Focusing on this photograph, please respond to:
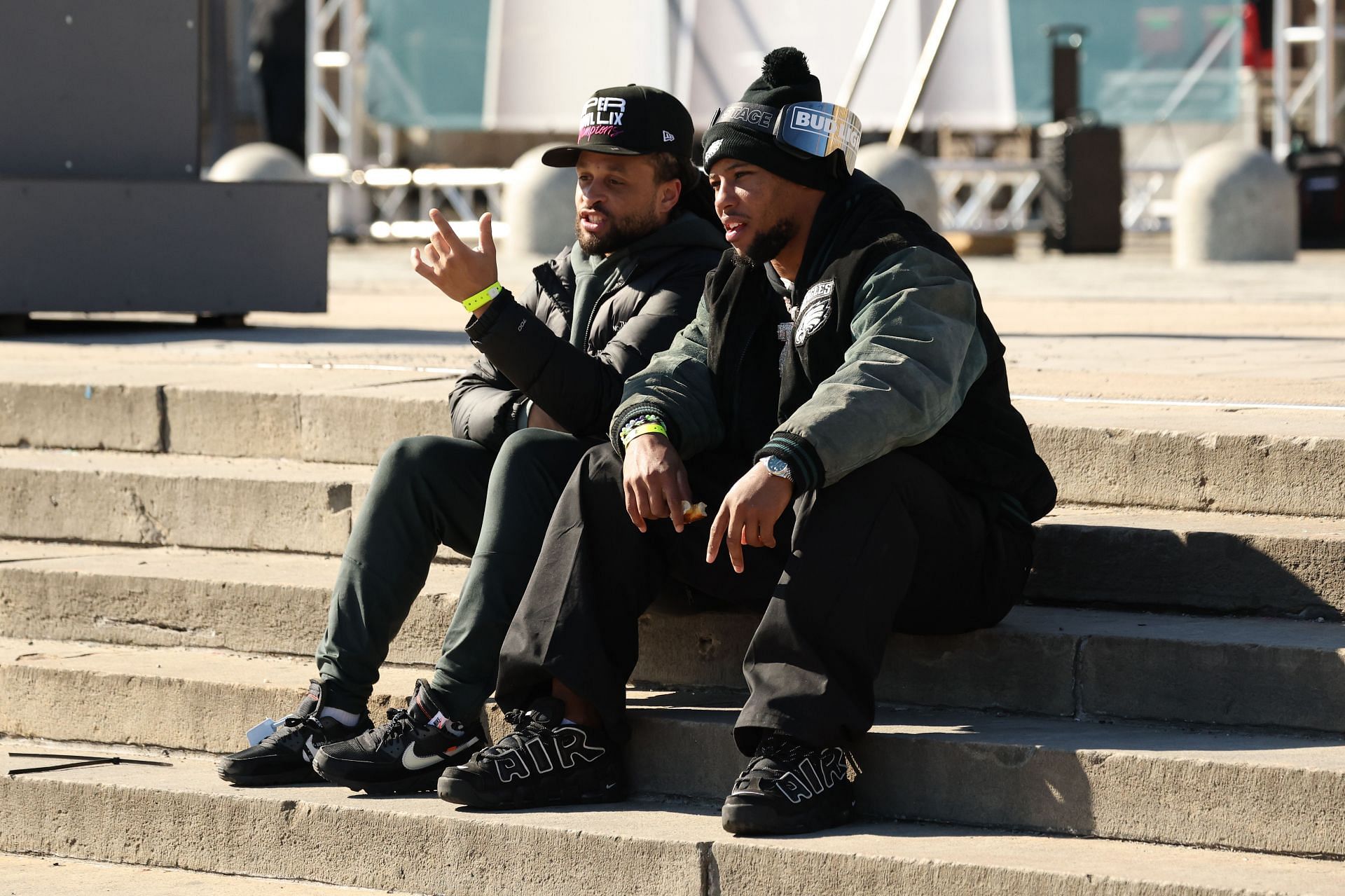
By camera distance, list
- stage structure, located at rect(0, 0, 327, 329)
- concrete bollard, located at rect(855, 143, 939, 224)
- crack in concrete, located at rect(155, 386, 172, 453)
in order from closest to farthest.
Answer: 1. crack in concrete, located at rect(155, 386, 172, 453)
2. stage structure, located at rect(0, 0, 327, 329)
3. concrete bollard, located at rect(855, 143, 939, 224)

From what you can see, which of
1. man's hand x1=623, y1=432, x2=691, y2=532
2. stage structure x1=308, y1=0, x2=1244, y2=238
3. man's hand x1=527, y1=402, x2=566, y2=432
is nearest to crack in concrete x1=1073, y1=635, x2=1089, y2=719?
man's hand x1=623, y1=432, x2=691, y2=532

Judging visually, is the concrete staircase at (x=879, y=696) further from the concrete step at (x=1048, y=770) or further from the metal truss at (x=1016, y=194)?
the metal truss at (x=1016, y=194)

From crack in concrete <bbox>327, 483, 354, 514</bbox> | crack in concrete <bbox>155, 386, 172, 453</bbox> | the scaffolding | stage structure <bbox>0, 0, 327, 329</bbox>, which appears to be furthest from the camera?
the scaffolding

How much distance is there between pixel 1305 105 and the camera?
20.6 m

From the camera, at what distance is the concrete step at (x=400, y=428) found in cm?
417

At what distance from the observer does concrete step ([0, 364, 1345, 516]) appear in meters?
4.17

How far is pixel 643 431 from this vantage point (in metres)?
3.61

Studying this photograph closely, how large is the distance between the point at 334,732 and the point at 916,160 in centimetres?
1004

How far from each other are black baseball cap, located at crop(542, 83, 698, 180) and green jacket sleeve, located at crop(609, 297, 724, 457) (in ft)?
1.38

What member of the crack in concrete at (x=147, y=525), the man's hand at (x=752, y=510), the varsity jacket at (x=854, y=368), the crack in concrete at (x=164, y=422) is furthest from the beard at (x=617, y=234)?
the crack in concrete at (x=164, y=422)

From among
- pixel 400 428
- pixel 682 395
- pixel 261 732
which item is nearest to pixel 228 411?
pixel 400 428

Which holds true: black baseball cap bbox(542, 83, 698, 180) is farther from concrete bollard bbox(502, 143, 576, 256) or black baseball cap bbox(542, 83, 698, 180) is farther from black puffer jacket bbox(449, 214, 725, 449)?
concrete bollard bbox(502, 143, 576, 256)

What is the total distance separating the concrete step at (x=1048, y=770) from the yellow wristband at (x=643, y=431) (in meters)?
0.56

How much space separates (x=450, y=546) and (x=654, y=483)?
0.73 metres
